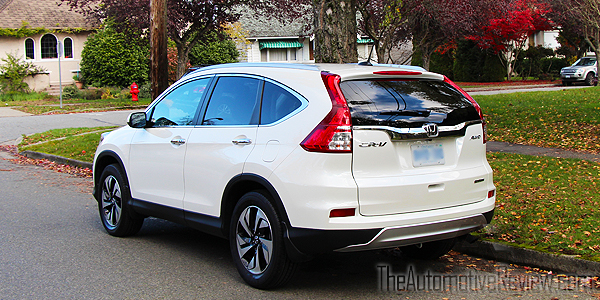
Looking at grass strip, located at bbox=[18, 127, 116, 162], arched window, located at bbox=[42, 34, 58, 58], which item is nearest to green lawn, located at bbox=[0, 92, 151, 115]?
arched window, located at bbox=[42, 34, 58, 58]

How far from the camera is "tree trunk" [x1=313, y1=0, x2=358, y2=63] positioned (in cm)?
1052

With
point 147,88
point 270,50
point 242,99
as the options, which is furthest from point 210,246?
point 270,50

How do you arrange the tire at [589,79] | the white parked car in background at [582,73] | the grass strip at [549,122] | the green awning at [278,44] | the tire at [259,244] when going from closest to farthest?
the tire at [259,244]
the grass strip at [549,122]
the white parked car in background at [582,73]
the tire at [589,79]
the green awning at [278,44]

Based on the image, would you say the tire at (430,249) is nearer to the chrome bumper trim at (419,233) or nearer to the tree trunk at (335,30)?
the chrome bumper trim at (419,233)

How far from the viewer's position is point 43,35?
1449 inches

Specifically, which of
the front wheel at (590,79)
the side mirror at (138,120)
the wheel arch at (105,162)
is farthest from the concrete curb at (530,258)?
the front wheel at (590,79)

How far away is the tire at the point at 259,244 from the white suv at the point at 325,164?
1cm

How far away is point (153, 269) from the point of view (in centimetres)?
553

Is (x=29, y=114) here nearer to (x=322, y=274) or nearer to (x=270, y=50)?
(x=322, y=274)

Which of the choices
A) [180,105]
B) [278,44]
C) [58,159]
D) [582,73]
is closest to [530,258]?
[180,105]

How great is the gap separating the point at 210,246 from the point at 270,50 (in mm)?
44330

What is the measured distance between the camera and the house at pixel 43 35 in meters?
35.9

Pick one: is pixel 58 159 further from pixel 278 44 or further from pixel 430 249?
pixel 278 44

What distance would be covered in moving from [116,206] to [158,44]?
21.4 feet
